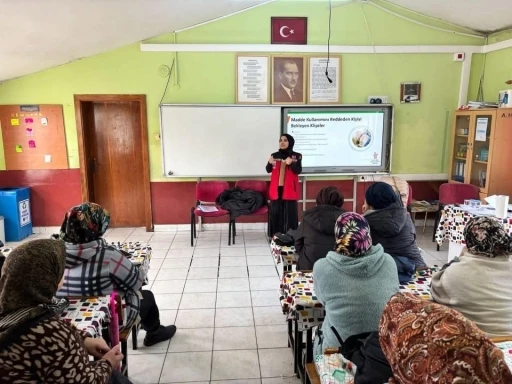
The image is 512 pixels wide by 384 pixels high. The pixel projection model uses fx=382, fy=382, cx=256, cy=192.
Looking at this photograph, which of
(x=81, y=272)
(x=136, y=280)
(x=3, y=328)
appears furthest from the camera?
(x=136, y=280)

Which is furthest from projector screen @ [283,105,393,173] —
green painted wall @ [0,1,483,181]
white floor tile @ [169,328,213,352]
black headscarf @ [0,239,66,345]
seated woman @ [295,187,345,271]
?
black headscarf @ [0,239,66,345]

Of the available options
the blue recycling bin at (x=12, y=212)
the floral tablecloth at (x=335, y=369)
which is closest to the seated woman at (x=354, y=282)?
the floral tablecloth at (x=335, y=369)

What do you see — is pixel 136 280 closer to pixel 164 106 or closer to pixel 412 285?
pixel 412 285

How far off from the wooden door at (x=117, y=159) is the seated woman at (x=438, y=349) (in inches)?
187

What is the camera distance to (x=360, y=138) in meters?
5.28

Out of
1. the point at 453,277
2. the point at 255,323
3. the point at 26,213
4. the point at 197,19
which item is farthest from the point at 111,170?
the point at 453,277

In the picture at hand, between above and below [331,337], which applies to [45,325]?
above

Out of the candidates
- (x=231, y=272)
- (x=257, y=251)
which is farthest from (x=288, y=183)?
(x=231, y=272)

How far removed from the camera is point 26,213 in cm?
509

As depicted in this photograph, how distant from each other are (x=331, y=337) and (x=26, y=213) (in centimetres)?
482

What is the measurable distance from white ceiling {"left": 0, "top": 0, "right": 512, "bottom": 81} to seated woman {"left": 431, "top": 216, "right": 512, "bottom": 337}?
129 inches

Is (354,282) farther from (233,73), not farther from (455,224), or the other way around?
(233,73)

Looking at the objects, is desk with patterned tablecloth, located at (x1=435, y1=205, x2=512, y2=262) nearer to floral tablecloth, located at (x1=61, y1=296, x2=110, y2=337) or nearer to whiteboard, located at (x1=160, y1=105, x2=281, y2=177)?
whiteboard, located at (x1=160, y1=105, x2=281, y2=177)

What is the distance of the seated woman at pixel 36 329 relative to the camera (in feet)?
3.49
